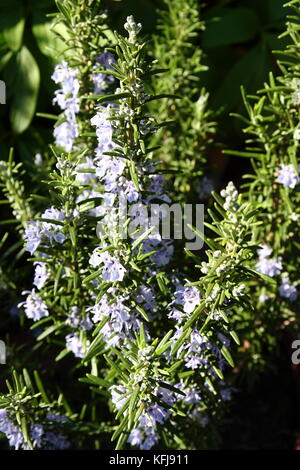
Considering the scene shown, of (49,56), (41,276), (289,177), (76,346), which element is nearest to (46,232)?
(41,276)

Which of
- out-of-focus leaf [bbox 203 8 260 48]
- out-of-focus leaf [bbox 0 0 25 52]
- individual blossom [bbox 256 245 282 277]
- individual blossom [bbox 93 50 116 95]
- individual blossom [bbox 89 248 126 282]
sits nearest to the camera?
individual blossom [bbox 89 248 126 282]

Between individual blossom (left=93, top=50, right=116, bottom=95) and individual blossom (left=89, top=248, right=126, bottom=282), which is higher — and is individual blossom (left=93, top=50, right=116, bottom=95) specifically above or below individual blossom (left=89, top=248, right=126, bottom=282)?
above

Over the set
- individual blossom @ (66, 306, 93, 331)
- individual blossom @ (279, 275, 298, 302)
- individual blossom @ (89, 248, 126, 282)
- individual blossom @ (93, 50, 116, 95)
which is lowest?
individual blossom @ (66, 306, 93, 331)

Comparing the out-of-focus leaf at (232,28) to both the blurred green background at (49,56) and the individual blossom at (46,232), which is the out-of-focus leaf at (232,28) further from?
the individual blossom at (46,232)

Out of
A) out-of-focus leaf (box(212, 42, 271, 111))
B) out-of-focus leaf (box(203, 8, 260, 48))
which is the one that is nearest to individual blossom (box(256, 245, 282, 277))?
out-of-focus leaf (box(212, 42, 271, 111))

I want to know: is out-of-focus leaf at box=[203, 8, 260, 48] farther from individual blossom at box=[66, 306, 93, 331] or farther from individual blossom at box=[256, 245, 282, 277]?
individual blossom at box=[66, 306, 93, 331]

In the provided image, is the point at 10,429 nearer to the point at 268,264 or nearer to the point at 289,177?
the point at 268,264

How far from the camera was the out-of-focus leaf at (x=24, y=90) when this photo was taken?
194cm

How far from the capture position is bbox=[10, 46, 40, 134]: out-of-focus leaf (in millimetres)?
1943

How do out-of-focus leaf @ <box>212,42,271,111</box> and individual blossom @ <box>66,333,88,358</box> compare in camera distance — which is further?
out-of-focus leaf @ <box>212,42,271,111</box>

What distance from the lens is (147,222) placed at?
4.10ft

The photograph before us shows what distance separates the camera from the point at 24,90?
6.41 ft

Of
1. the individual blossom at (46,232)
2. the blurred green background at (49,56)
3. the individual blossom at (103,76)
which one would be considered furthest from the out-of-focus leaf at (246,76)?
the individual blossom at (46,232)
